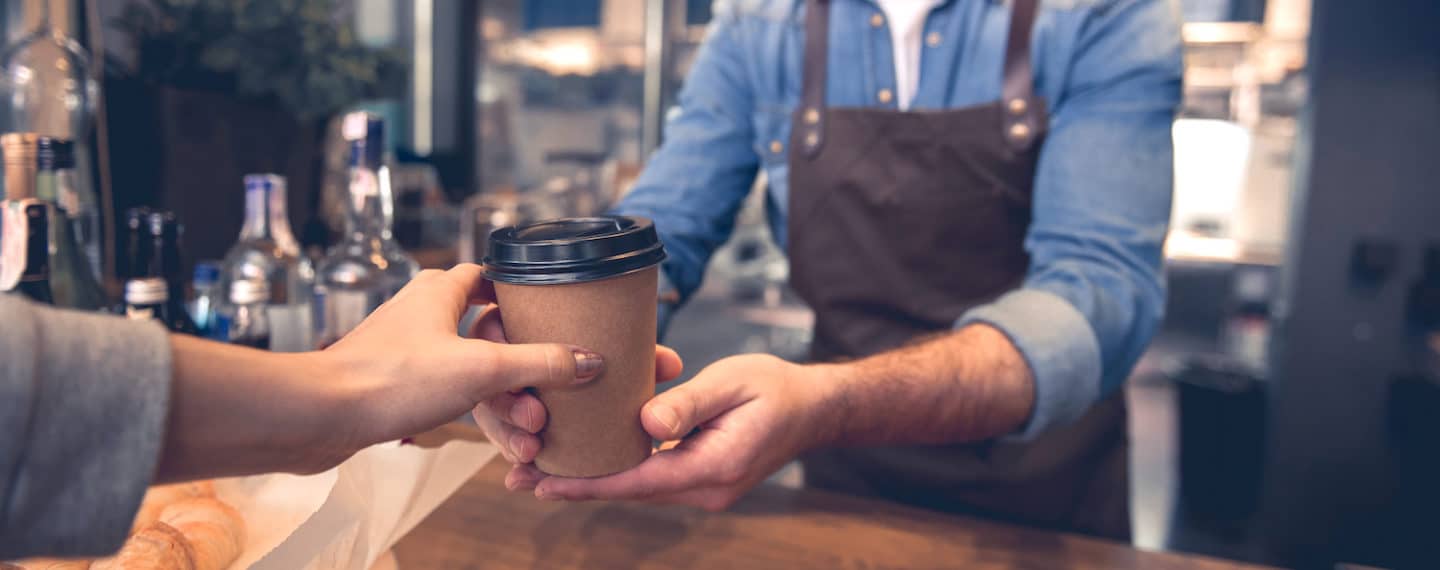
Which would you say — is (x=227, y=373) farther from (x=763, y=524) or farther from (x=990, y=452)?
(x=990, y=452)

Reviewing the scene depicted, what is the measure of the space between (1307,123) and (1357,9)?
1.16 ft

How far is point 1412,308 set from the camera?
262 cm

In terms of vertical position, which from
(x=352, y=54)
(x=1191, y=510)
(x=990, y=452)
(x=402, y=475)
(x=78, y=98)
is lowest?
(x=1191, y=510)

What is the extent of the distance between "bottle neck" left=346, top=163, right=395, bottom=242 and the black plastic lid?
577mm

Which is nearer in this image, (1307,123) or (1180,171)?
(1307,123)

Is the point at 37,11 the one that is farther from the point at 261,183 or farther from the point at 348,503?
the point at 348,503

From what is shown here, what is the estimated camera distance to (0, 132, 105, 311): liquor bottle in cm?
93

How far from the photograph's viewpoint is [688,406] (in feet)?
2.26

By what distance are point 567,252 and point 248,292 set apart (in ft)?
2.03

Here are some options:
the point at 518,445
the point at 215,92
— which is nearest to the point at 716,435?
the point at 518,445

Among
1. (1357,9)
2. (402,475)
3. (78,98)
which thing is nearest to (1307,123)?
(1357,9)

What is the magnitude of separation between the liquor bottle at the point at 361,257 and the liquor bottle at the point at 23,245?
0.98 feet

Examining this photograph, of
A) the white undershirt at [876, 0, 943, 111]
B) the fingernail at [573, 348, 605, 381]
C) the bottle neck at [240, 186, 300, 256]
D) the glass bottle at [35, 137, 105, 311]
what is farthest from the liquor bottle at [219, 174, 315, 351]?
the white undershirt at [876, 0, 943, 111]

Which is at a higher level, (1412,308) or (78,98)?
(78,98)
